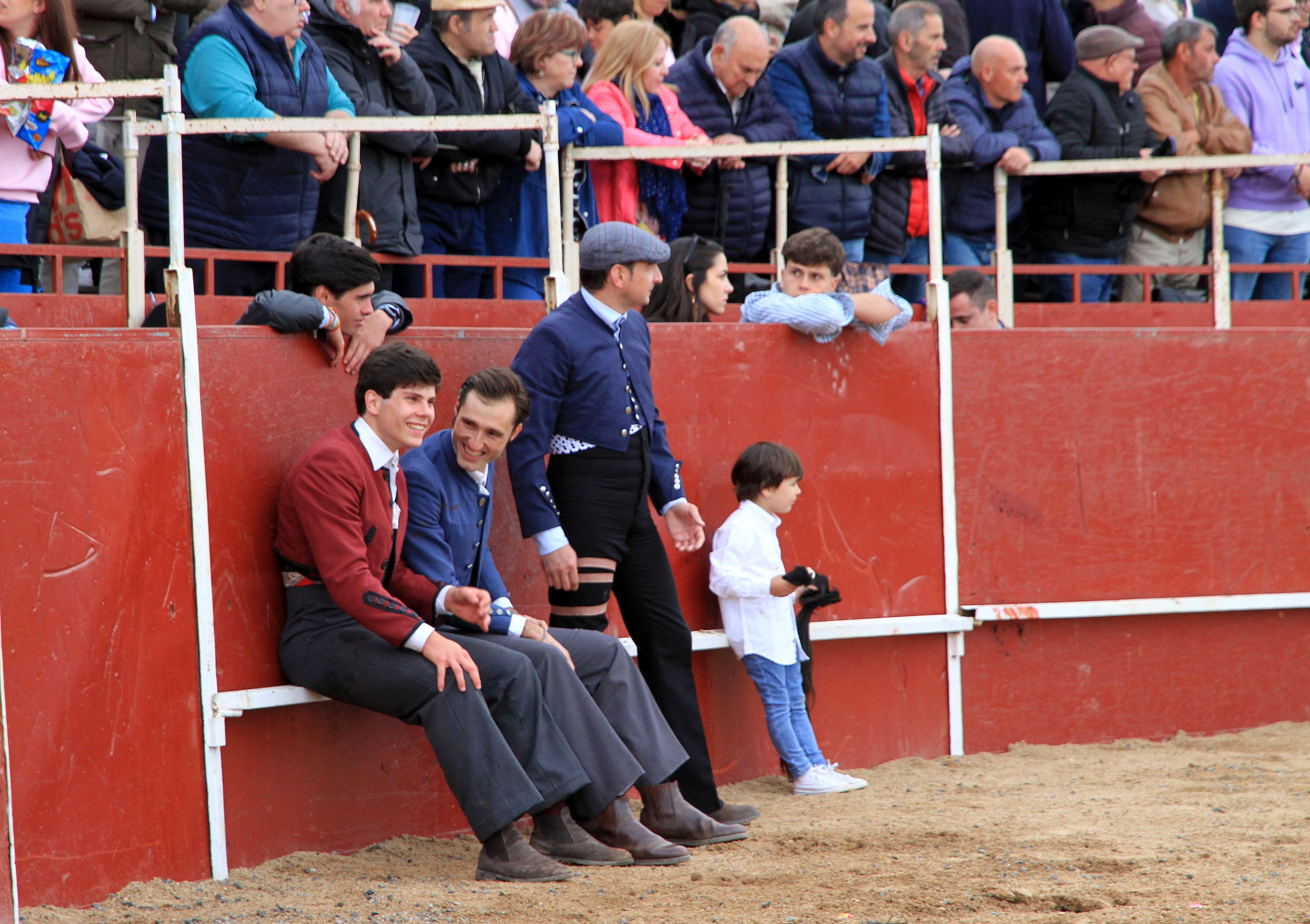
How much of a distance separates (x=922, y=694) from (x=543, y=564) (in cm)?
212

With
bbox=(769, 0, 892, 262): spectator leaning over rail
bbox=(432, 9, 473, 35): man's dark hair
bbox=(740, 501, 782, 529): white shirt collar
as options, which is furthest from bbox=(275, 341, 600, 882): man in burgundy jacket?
bbox=(769, 0, 892, 262): spectator leaning over rail

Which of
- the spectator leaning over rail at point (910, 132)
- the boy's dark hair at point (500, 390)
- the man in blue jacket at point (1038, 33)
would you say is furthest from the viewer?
the man in blue jacket at point (1038, 33)

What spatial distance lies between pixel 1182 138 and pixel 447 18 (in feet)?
13.7

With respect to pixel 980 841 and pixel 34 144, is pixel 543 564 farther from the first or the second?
pixel 34 144

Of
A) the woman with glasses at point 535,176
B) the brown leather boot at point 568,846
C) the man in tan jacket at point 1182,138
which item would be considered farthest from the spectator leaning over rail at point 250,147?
the man in tan jacket at point 1182,138

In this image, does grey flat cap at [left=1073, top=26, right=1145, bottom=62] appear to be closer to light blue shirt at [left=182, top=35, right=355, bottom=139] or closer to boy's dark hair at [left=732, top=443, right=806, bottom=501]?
Answer: boy's dark hair at [left=732, top=443, right=806, bottom=501]

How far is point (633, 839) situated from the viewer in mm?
4867

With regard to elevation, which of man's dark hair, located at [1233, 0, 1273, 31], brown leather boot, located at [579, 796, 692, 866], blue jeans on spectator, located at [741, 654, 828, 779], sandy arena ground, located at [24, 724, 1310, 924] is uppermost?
man's dark hair, located at [1233, 0, 1273, 31]

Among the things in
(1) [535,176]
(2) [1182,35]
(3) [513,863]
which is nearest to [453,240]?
(1) [535,176]

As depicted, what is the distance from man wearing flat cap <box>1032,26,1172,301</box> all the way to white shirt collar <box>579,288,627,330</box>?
3.89 metres

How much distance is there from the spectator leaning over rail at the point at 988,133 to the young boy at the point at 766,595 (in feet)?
8.90

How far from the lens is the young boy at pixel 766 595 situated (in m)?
5.80

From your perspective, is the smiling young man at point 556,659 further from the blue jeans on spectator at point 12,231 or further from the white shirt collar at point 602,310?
the blue jeans on spectator at point 12,231

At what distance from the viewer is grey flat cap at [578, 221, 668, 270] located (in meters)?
5.22
